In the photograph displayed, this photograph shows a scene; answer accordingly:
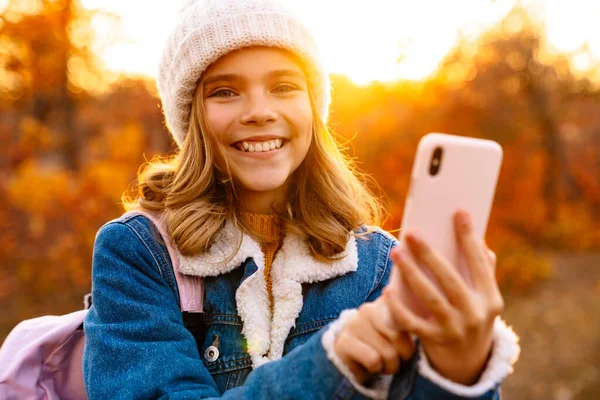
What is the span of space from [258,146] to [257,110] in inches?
5.3

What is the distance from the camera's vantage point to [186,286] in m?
1.82

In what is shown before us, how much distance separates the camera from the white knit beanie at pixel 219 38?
193cm

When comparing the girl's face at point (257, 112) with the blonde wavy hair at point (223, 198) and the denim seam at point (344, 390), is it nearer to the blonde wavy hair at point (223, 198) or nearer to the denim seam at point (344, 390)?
the blonde wavy hair at point (223, 198)

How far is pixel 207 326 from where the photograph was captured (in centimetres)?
183

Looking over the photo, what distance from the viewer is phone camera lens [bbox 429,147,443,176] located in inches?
47.1

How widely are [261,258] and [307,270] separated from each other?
17 cm

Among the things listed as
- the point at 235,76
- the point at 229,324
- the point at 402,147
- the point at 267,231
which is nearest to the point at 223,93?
the point at 235,76

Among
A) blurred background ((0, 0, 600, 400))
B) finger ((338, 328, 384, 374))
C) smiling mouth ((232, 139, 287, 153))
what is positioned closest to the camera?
finger ((338, 328, 384, 374))

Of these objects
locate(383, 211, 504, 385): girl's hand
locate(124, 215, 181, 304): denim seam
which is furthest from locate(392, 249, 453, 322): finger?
locate(124, 215, 181, 304): denim seam

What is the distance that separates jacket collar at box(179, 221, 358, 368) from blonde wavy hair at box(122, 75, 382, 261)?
0.03 meters

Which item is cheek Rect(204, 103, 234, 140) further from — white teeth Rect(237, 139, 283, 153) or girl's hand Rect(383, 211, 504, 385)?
girl's hand Rect(383, 211, 504, 385)

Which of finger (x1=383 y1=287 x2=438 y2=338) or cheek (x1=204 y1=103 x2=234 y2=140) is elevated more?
cheek (x1=204 y1=103 x2=234 y2=140)

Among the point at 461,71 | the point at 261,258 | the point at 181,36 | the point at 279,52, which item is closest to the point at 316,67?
the point at 279,52

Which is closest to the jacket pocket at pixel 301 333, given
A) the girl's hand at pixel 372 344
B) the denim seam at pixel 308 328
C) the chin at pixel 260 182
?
the denim seam at pixel 308 328
